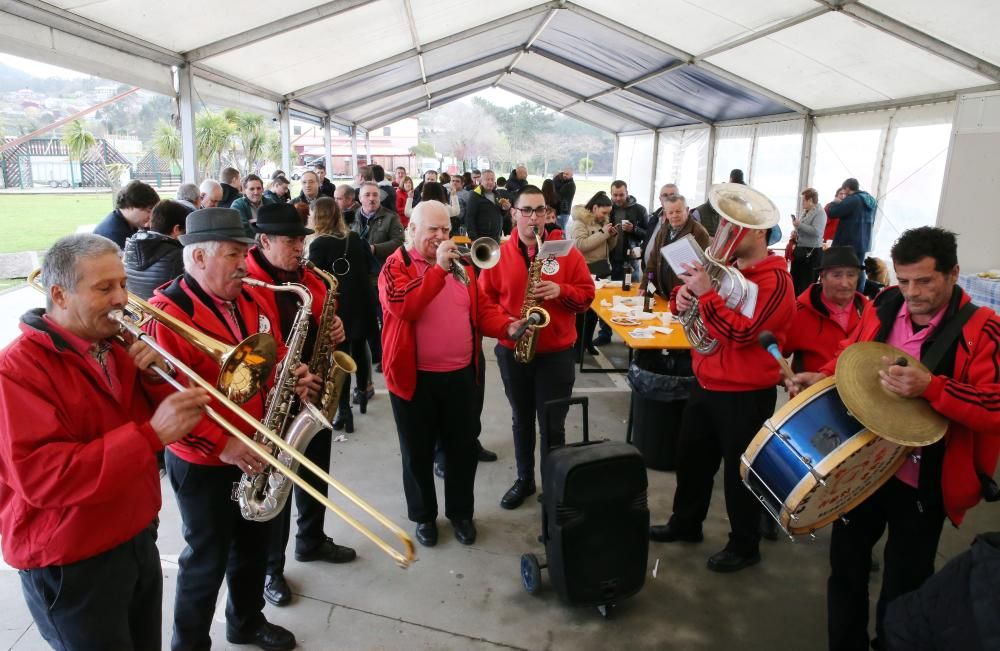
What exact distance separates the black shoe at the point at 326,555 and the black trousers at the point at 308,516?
0.06 ft

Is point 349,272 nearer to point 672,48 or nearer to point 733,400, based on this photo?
point 733,400

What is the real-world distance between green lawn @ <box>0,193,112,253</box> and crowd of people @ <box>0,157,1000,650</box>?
13.0 feet

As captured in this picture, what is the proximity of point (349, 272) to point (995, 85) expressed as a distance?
7.82 metres

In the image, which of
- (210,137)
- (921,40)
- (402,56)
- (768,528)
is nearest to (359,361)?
(768,528)

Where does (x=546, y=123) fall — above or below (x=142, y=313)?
above

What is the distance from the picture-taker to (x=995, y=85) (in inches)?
276

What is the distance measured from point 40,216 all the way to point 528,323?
7.62 m

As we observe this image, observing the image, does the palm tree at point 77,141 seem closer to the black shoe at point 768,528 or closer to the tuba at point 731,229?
the tuba at point 731,229

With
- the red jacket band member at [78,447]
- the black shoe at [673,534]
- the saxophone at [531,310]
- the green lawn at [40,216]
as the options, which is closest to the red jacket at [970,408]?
the black shoe at [673,534]

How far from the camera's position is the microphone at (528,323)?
3.40m

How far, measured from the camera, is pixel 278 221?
2891mm

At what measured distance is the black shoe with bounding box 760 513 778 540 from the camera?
3766 millimetres

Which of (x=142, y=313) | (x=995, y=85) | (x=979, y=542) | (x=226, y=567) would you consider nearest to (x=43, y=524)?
(x=142, y=313)

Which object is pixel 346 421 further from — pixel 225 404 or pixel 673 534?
pixel 225 404
